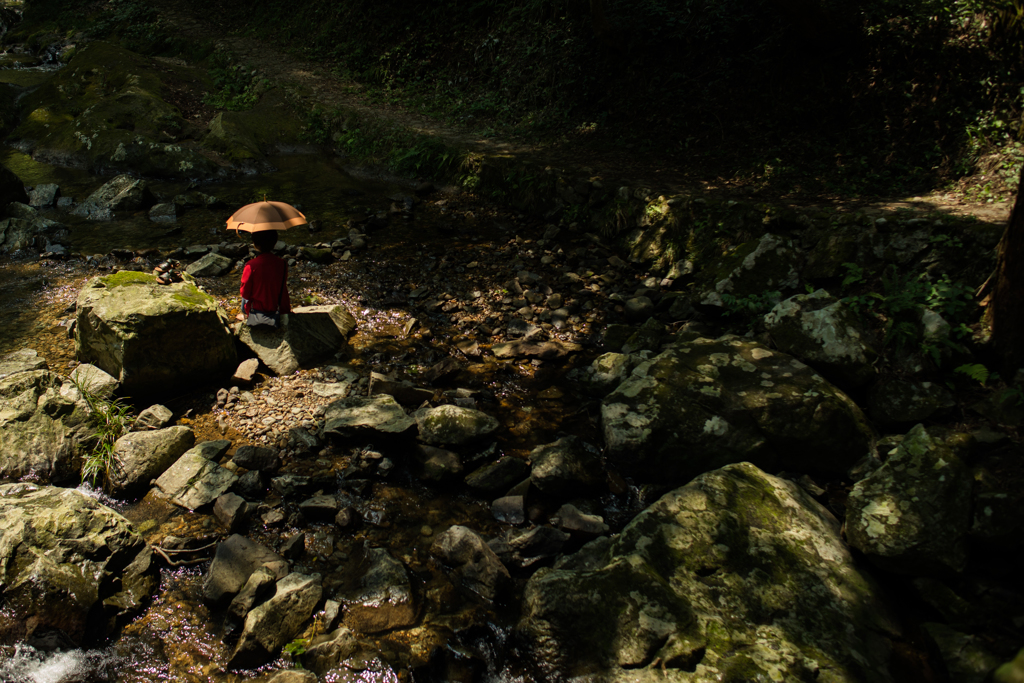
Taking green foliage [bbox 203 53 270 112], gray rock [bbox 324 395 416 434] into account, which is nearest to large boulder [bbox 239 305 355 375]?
gray rock [bbox 324 395 416 434]

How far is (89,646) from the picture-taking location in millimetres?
3314

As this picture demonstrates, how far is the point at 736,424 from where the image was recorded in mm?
4719

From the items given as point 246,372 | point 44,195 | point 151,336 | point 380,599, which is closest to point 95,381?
point 151,336

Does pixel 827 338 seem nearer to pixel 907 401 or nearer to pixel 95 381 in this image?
pixel 907 401

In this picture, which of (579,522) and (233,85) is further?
(233,85)

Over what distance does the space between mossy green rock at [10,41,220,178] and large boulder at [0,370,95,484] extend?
8721 millimetres

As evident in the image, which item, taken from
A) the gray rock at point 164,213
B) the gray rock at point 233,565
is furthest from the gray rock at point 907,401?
the gray rock at point 164,213

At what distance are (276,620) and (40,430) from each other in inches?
118

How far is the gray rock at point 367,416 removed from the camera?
489cm

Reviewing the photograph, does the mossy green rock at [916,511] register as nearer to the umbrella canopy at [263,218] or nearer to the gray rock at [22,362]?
the umbrella canopy at [263,218]

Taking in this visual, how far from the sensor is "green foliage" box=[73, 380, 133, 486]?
454 centimetres

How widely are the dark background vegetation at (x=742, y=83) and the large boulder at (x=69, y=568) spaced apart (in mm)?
8973

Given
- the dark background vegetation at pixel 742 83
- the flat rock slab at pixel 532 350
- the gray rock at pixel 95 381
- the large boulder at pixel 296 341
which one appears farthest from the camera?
the dark background vegetation at pixel 742 83

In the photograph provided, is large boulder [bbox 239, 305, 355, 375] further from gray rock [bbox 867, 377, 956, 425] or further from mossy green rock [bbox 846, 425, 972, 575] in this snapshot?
gray rock [bbox 867, 377, 956, 425]
